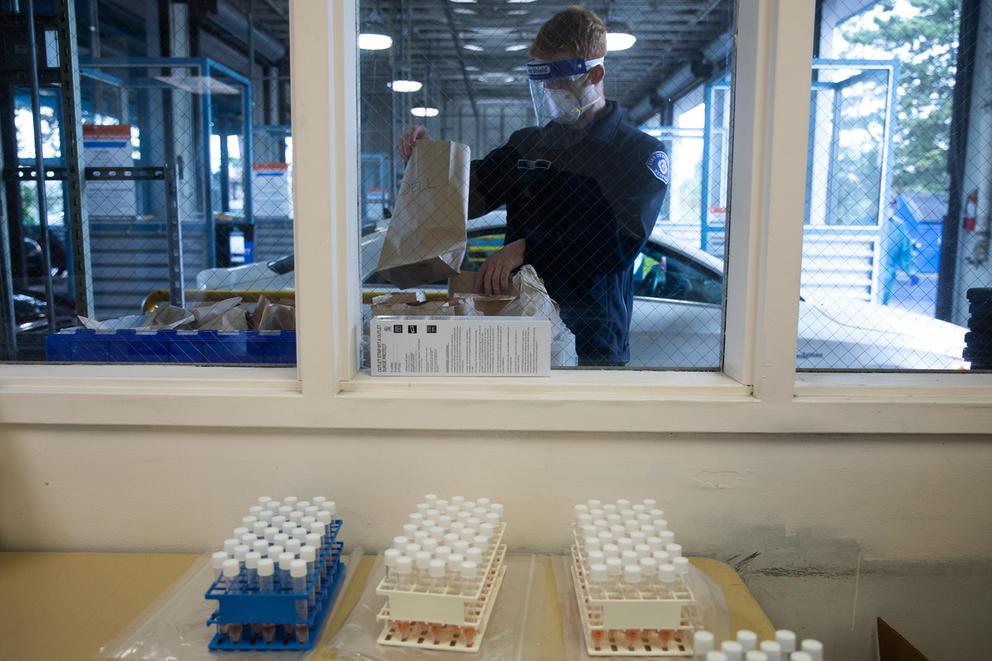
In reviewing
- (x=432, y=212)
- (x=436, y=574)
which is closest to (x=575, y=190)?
(x=432, y=212)

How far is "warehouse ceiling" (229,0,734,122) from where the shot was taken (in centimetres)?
144

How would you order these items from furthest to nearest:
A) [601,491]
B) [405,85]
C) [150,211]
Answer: [150,211] → [405,85] → [601,491]

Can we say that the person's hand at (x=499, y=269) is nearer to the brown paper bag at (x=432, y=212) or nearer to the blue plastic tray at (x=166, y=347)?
the brown paper bag at (x=432, y=212)

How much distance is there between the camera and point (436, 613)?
888 mm

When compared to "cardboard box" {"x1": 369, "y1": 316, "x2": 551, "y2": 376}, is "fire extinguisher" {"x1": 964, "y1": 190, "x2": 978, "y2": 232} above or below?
above

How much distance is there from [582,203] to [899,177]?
0.77 meters

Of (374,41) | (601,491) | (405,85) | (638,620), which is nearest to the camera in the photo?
(638,620)

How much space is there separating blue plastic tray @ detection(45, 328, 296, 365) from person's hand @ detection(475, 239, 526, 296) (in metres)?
0.44

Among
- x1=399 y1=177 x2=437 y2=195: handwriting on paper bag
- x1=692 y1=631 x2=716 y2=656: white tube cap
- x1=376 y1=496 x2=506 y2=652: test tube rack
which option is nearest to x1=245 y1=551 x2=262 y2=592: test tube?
x1=376 y1=496 x2=506 y2=652: test tube rack

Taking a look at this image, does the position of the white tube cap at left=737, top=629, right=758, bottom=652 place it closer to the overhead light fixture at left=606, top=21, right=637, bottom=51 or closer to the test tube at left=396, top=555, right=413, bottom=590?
the test tube at left=396, top=555, right=413, bottom=590

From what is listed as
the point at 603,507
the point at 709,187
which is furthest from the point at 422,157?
the point at 603,507

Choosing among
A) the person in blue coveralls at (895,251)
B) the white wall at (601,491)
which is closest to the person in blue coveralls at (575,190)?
the white wall at (601,491)

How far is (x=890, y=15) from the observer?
153cm

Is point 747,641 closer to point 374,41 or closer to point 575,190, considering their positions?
point 575,190
